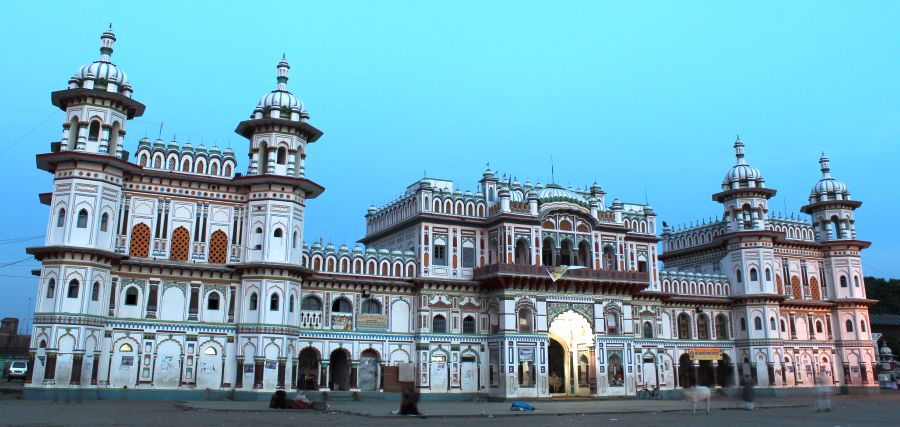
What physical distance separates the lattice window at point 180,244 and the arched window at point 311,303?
6766mm

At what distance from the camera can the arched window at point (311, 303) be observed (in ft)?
132

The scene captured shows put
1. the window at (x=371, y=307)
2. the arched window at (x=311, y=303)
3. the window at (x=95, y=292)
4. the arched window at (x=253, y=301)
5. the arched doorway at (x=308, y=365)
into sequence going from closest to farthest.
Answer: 1. the window at (x=95, y=292)
2. the arched window at (x=253, y=301)
3. the arched doorway at (x=308, y=365)
4. the arched window at (x=311, y=303)
5. the window at (x=371, y=307)

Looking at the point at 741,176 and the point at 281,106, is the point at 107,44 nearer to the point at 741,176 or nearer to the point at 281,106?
the point at 281,106

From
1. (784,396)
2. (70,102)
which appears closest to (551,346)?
(784,396)

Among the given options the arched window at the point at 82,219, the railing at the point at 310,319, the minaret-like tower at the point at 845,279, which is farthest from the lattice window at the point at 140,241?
the minaret-like tower at the point at 845,279

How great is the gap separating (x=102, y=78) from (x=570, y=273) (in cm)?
2781

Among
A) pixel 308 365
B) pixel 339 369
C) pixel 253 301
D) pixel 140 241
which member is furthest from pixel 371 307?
pixel 140 241

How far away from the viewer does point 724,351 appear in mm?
52906

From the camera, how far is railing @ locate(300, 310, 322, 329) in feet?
131

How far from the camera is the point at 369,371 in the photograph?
4150cm

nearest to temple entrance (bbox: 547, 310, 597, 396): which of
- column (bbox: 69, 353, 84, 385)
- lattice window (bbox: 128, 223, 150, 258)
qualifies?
lattice window (bbox: 128, 223, 150, 258)

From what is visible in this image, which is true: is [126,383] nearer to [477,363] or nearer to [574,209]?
[477,363]

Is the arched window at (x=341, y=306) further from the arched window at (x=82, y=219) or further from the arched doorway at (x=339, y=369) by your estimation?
the arched window at (x=82, y=219)

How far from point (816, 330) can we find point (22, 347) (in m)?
74.4
